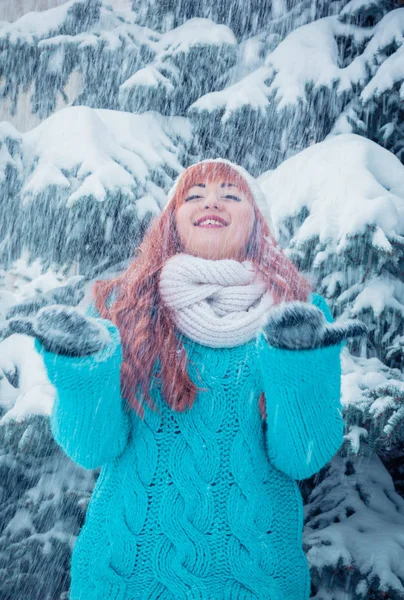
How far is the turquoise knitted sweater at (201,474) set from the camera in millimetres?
1064

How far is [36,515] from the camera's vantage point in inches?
82.2

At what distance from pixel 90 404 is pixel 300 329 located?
48 centimetres

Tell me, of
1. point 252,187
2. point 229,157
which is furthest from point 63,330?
point 229,157

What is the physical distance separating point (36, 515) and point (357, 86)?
232cm

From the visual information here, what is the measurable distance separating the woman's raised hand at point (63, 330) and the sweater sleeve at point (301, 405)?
1.11 feet

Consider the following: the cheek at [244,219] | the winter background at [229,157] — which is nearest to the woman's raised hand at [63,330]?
the cheek at [244,219]

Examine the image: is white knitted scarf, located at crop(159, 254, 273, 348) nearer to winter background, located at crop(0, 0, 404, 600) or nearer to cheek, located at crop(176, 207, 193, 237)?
cheek, located at crop(176, 207, 193, 237)

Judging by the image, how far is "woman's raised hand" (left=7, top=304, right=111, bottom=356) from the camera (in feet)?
3.07

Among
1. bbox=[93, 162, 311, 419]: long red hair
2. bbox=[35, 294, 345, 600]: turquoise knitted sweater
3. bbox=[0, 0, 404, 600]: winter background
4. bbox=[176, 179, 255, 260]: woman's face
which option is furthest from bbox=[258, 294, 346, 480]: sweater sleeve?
bbox=[0, 0, 404, 600]: winter background

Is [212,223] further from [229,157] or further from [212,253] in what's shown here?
[229,157]

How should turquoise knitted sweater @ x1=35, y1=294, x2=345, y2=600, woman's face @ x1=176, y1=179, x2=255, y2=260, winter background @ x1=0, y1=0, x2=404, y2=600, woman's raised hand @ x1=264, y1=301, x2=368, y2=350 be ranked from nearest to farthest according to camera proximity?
woman's raised hand @ x1=264, y1=301, x2=368, y2=350
turquoise knitted sweater @ x1=35, y1=294, x2=345, y2=600
woman's face @ x1=176, y1=179, x2=255, y2=260
winter background @ x1=0, y1=0, x2=404, y2=600

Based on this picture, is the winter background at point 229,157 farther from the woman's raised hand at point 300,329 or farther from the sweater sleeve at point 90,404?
the woman's raised hand at point 300,329

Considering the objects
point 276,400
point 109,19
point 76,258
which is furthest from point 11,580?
point 109,19

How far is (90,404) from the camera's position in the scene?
3.52ft
